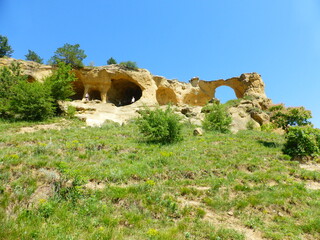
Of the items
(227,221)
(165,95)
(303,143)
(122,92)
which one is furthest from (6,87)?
(303,143)

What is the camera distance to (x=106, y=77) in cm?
2723

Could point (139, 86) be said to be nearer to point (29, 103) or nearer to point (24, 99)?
point (29, 103)

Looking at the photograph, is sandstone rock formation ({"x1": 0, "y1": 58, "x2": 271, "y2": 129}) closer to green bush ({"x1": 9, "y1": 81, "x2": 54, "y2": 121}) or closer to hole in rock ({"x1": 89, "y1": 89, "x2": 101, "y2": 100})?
hole in rock ({"x1": 89, "y1": 89, "x2": 101, "y2": 100})

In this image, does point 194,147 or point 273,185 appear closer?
point 273,185

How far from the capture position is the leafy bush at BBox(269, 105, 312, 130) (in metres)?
11.7

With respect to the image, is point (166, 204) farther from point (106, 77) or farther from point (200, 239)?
point (106, 77)

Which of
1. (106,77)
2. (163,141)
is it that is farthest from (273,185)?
(106,77)

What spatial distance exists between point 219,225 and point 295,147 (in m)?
7.93

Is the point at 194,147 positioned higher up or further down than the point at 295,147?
further down

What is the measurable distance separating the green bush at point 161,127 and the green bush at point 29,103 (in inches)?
373

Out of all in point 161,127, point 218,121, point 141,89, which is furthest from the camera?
point 141,89

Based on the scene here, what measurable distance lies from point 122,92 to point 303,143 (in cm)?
2789

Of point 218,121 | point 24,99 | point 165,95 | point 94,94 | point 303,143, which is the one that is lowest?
point 303,143

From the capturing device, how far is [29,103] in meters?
15.6
